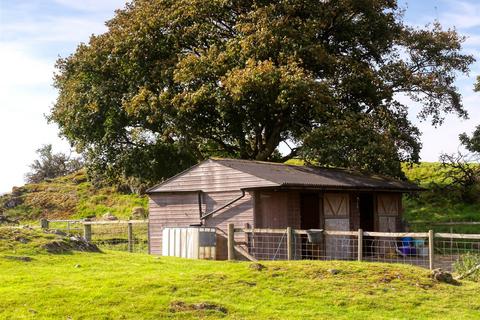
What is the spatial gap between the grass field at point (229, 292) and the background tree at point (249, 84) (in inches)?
555

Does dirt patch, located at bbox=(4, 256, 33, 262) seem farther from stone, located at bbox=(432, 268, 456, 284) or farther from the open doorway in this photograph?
the open doorway

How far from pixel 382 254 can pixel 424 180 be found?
2351 cm

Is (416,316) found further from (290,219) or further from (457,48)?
(457,48)

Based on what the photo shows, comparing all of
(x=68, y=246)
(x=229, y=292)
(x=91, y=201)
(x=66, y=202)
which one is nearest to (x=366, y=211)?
(x=68, y=246)

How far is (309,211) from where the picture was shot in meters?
25.7

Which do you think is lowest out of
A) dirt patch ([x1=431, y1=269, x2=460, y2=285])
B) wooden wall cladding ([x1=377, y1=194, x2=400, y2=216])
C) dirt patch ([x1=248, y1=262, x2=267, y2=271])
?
dirt patch ([x1=431, y1=269, x2=460, y2=285])

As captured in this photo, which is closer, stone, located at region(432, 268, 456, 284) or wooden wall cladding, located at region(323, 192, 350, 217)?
stone, located at region(432, 268, 456, 284)

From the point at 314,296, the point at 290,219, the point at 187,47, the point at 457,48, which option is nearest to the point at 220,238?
the point at 290,219

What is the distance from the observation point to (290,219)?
22.9 meters

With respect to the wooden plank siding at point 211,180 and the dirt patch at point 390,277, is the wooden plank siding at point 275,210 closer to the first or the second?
the wooden plank siding at point 211,180

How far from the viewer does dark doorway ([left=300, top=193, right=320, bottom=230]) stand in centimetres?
2552

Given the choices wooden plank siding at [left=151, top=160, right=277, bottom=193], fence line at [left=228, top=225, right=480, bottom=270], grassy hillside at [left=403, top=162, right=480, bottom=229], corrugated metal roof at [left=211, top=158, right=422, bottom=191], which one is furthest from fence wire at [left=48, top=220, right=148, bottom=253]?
grassy hillside at [left=403, top=162, right=480, bottom=229]

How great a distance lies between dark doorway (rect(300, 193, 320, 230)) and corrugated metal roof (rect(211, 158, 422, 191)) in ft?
3.23

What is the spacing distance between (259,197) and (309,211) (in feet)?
13.2
